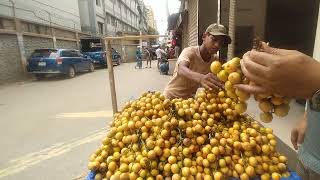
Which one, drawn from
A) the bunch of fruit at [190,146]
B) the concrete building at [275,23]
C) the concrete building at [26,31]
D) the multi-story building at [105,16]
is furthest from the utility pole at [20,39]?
the bunch of fruit at [190,146]

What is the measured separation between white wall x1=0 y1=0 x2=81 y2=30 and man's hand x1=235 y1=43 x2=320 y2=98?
658 inches

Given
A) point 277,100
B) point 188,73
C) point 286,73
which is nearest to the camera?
point 286,73

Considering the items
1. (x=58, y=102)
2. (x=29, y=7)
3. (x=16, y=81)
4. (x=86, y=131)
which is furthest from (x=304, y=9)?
(x=29, y=7)

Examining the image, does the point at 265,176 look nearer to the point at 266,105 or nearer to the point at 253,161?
the point at 253,161

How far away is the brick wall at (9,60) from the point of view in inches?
570

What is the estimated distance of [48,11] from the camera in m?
20.5

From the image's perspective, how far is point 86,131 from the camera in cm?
598

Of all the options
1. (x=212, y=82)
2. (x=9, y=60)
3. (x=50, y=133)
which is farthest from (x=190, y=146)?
(x=9, y=60)

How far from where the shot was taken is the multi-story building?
104ft

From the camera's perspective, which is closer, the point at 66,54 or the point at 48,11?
the point at 66,54

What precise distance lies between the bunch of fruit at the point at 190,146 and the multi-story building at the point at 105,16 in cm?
3076

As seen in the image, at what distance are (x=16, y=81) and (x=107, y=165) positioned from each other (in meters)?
15.5

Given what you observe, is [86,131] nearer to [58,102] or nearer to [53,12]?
[58,102]

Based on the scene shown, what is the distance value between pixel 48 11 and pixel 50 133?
17212 millimetres
